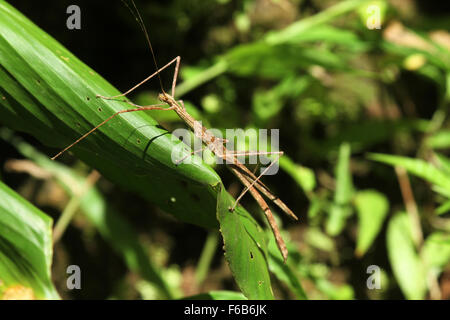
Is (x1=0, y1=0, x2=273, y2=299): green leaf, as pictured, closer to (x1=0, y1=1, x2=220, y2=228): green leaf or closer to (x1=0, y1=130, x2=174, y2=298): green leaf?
(x1=0, y1=1, x2=220, y2=228): green leaf

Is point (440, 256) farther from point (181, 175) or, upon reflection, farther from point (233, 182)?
point (181, 175)

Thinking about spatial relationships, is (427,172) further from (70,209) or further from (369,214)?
(70,209)

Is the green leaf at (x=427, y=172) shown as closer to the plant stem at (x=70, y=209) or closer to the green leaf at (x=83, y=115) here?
the green leaf at (x=83, y=115)

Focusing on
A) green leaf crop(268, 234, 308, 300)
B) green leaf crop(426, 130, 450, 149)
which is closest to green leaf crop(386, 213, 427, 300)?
green leaf crop(426, 130, 450, 149)

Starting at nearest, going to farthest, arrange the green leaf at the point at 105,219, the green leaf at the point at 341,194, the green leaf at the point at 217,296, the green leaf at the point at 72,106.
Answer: the green leaf at the point at 72,106 → the green leaf at the point at 217,296 → the green leaf at the point at 105,219 → the green leaf at the point at 341,194

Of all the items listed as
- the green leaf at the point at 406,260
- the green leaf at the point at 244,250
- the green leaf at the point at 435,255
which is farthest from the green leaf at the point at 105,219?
the green leaf at the point at 435,255
